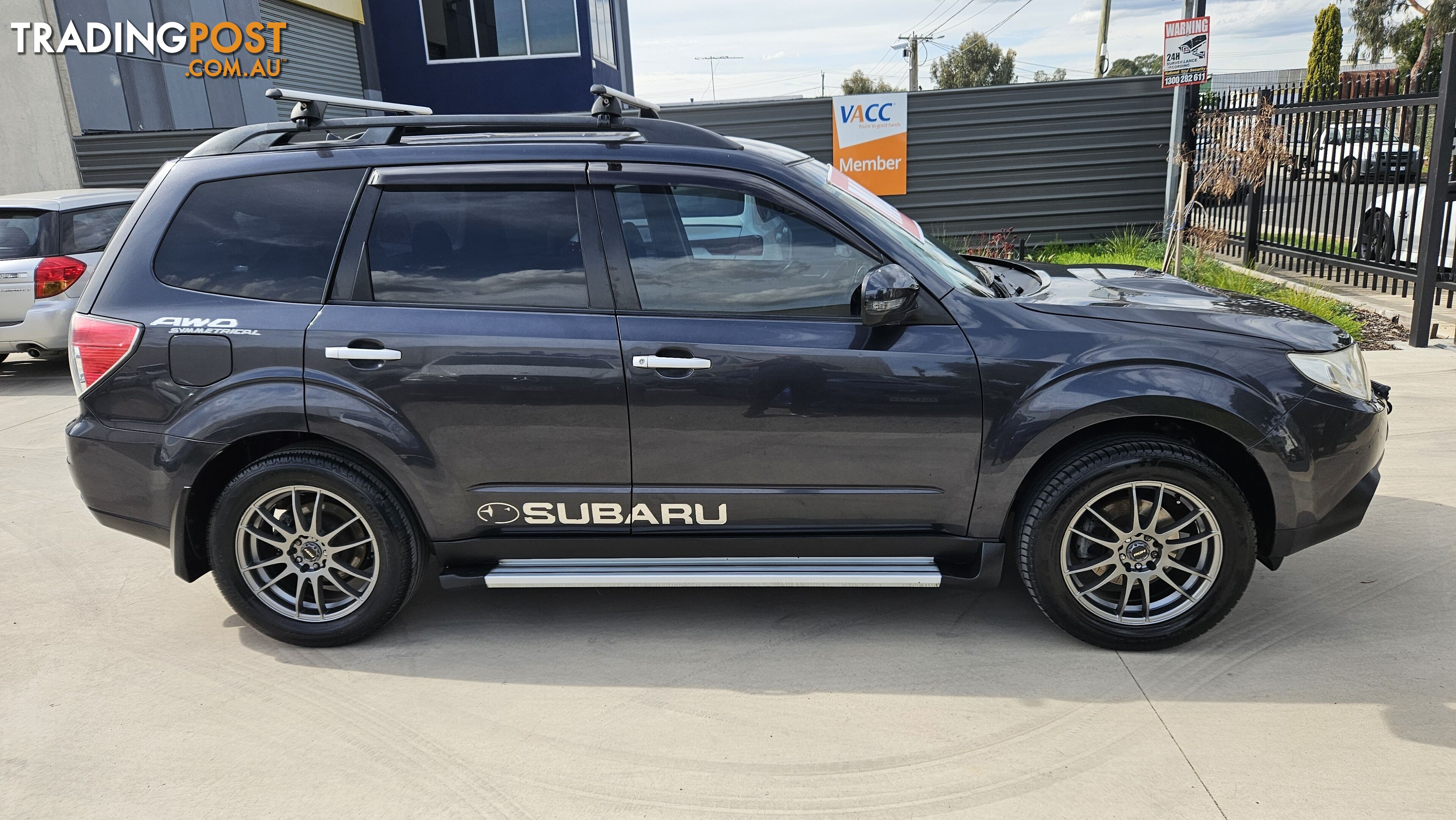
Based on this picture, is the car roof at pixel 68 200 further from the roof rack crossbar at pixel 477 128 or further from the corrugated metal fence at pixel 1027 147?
the corrugated metal fence at pixel 1027 147

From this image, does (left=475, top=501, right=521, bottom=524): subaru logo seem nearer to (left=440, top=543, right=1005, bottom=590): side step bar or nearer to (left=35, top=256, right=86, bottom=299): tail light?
(left=440, top=543, right=1005, bottom=590): side step bar

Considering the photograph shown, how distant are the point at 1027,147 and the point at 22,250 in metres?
10.6

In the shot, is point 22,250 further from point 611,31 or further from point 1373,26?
point 1373,26

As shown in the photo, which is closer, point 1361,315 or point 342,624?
point 342,624

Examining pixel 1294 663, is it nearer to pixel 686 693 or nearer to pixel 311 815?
pixel 686 693

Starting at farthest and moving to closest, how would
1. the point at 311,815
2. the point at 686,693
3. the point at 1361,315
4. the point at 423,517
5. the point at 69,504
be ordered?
the point at 1361,315, the point at 69,504, the point at 423,517, the point at 686,693, the point at 311,815

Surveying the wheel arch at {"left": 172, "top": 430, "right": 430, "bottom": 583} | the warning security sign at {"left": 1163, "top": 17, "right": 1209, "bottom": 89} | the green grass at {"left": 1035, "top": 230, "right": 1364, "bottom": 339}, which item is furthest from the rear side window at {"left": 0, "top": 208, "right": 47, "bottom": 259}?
the warning security sign at {"left": 1163, "top": 17, "right": 1209, "bottom": 89}

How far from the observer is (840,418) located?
332 centimetres

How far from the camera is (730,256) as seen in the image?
3430mm

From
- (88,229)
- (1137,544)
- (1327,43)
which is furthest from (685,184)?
(1327,43)

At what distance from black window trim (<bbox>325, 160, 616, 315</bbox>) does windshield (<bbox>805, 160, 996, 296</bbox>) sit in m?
0.86

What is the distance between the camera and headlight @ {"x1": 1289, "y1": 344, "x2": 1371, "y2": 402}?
129 inches

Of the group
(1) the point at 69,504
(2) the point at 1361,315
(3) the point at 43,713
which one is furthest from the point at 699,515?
(2) the point at 1361,315

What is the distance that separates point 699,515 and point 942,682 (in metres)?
1.01
